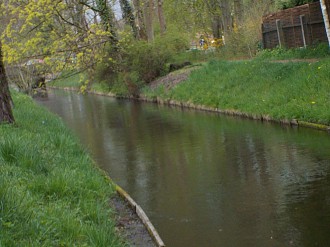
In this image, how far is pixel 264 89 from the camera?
23.3 m

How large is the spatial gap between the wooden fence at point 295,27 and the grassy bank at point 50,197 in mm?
16020

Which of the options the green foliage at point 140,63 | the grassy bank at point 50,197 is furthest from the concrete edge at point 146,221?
the green foliage at point 140,63

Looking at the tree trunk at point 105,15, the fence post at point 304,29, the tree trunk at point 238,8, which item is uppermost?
the tree trunk at point 238,8

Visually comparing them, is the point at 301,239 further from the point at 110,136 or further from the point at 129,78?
the point at 129,78

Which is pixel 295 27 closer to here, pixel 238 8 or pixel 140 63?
pixel 140 63

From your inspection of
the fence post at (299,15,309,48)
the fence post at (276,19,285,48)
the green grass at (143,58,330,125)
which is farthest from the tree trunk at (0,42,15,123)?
the fence post at (276,19,285,48)

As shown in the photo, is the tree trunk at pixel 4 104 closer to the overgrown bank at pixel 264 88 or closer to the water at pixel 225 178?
the water at pixel 225 178

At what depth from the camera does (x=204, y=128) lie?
20969 mm

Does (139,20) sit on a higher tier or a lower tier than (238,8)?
lower

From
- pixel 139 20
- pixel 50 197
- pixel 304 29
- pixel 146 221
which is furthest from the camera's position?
pixel 139 20

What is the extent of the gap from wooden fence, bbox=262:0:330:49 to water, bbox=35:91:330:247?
604 cm

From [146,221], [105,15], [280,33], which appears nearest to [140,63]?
[105,15]

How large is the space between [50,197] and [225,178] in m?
5.46

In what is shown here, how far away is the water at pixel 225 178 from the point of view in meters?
8.86
